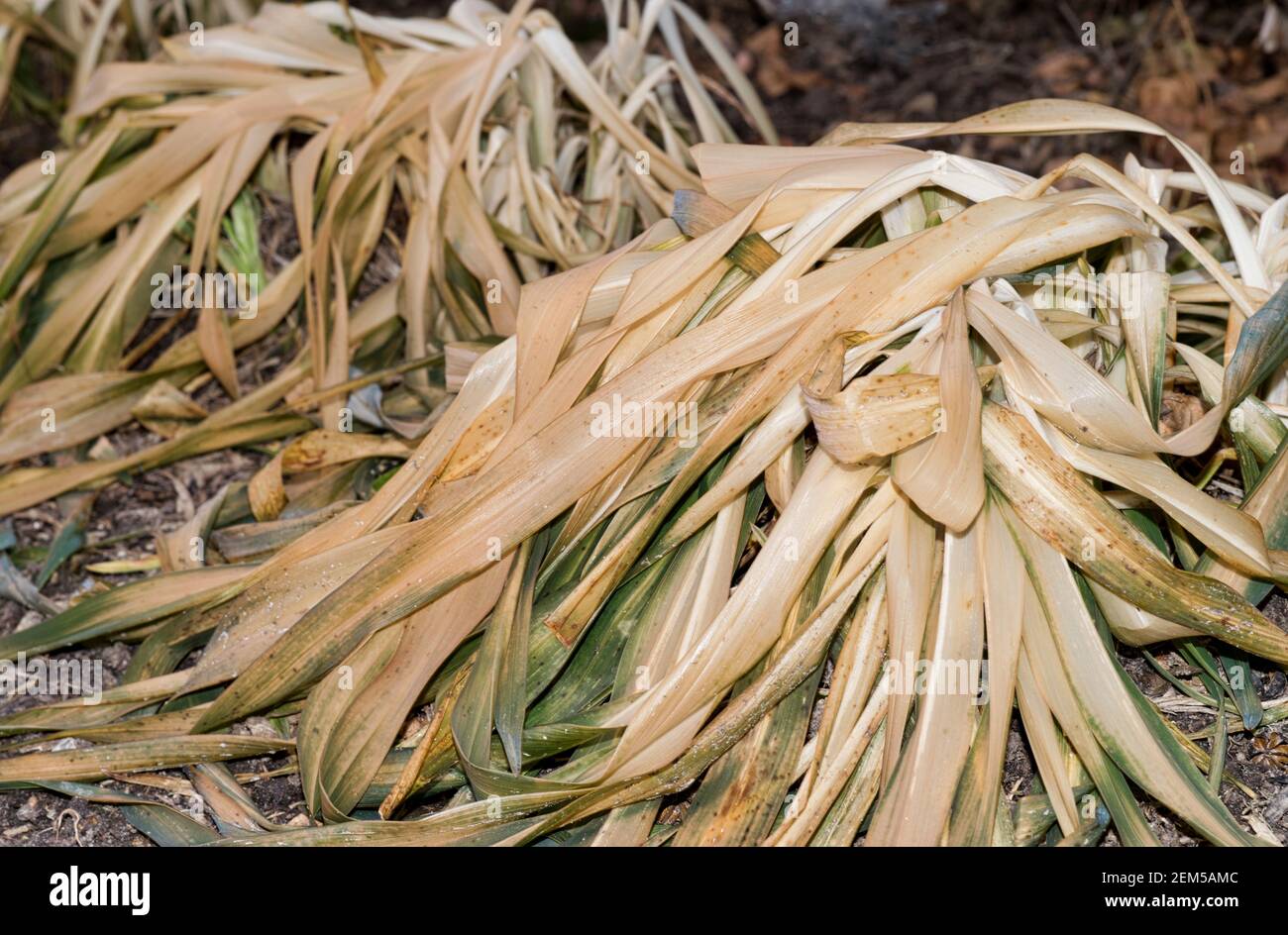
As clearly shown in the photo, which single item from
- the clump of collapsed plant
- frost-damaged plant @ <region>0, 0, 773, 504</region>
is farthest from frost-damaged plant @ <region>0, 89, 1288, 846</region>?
frost-damaged plant @ <region>0, 0, 773, 504</region>

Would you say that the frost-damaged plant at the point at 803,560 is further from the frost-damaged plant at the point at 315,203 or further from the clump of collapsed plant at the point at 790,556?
the frost-damaged plant at the point at 315,203

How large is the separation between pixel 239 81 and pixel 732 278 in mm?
1499

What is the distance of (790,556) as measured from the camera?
1.68 m

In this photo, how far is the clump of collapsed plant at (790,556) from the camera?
5.31 ft

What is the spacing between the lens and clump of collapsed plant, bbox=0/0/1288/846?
162 centimetres

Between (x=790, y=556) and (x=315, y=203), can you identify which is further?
(x=315, y=203)

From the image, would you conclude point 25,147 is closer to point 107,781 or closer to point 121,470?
point 121,470

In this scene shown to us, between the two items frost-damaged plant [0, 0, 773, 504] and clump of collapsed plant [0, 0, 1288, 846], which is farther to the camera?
frost-damaged plant [0, 0, 773, 504]

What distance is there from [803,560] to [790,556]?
0.02 meters

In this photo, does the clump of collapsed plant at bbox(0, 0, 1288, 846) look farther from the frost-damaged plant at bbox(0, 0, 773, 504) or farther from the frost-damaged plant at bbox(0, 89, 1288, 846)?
the frost-damaged plant at bbox(0, 0, 773, 504)

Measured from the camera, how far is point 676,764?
1.64 meters

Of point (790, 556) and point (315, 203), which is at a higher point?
point (315, 203)

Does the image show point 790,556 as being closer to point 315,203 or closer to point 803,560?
point 803,560

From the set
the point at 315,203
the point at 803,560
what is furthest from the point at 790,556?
the point at 315,203
